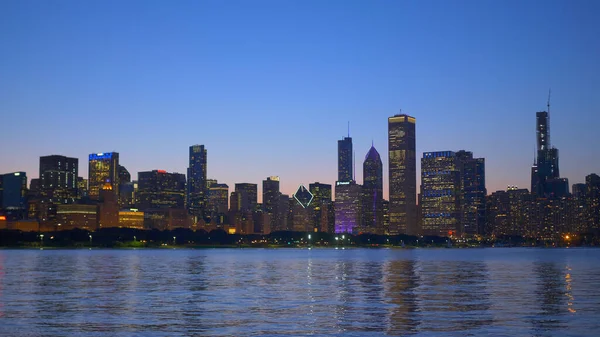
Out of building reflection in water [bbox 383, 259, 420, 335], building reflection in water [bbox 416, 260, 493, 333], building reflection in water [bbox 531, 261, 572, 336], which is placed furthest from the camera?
building reflection in water [bbox 416, 260, 493, 333]

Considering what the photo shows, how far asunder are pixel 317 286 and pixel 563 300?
26989 millimetres

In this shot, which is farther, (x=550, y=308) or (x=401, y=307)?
(x=401, y=307)

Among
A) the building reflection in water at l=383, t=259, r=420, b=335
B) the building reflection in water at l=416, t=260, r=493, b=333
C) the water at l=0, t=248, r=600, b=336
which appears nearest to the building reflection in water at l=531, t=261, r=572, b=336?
the water at l=0, t=248, r=600, b=336

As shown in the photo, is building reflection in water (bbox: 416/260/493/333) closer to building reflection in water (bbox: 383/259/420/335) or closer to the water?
the water

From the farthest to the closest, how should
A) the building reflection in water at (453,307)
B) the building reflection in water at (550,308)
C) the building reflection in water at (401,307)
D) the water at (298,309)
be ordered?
the building reflection in water at (453,307), the building reflection in water at (550,308), the building reflection in water at (401,307), the water at (298,309)

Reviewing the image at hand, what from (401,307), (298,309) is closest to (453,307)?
(401,307)

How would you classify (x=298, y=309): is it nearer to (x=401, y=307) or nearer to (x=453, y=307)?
(x=401, y=307)

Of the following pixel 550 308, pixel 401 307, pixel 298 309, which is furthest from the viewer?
pixel 401 307

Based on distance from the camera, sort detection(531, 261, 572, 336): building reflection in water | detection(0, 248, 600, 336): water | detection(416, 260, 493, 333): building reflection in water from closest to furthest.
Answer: detection(0, 248, 600, 336): water → detection(531, 261, 572, 336): building reflection in water → detection(416, 260, 493, 333): building reflection in water

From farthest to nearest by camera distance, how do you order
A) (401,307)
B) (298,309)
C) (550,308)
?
1. (401,307)
2. (550,308)
3. (298,309)

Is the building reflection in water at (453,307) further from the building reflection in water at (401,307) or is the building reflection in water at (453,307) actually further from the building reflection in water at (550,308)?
the building reflection in water at (550,308)

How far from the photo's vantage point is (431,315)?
48.2 meters

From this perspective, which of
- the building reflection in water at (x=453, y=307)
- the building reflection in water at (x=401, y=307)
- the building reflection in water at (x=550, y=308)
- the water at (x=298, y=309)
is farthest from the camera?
the building reflection in water at (x=453, y=307)

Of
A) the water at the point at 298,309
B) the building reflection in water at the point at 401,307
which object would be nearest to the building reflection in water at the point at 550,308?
the water at the point at 298,309
